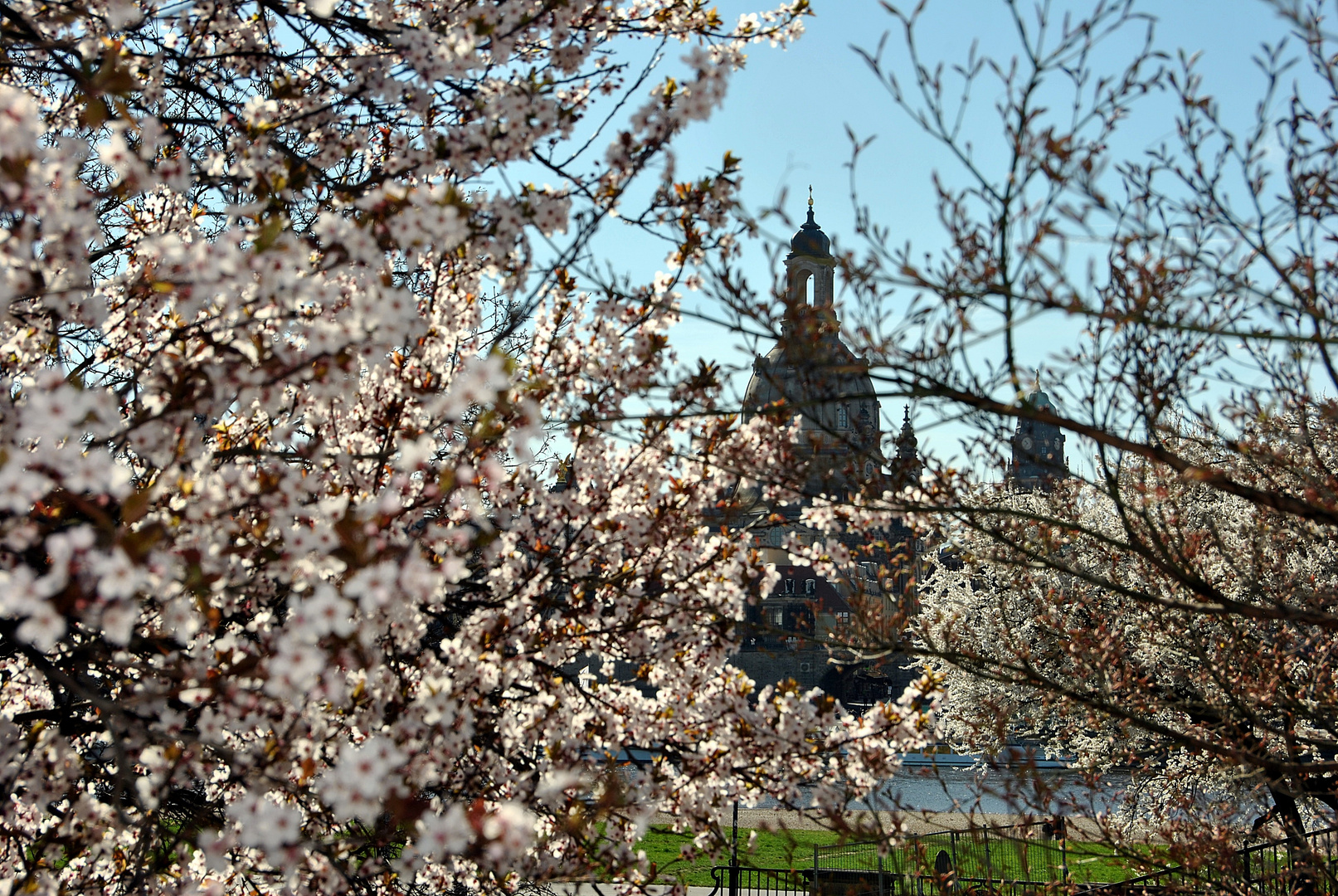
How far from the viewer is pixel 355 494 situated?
3578 mm

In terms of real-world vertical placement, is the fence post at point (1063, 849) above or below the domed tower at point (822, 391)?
below

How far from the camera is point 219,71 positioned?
4.29 m

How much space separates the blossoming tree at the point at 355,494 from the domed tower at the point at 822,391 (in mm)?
244

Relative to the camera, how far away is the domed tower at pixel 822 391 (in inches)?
155

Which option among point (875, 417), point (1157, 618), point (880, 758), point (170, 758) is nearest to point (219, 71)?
point (170, 758)

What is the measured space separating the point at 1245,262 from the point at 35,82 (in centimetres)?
659

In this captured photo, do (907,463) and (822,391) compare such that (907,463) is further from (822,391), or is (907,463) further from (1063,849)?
(1063,849)

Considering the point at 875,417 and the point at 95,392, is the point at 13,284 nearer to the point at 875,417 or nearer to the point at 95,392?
the point at 95,392

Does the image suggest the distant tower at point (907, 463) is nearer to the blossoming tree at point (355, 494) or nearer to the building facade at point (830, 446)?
the building facade at point (830, 446)

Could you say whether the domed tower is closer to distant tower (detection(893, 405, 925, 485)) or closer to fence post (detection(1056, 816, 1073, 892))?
distant tower (detection(893, 405, 925, 485))

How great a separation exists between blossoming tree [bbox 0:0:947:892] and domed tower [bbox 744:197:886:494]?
0.80ft

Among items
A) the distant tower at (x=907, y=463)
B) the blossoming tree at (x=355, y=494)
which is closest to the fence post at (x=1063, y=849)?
the blossoming tree at (x=355, y=494)

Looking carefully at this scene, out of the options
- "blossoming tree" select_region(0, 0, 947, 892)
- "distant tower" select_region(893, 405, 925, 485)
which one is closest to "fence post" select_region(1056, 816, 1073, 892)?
"blossoming tree" select_region(0, 0, 947, 892)

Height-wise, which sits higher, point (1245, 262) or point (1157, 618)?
point (1245, 262)
